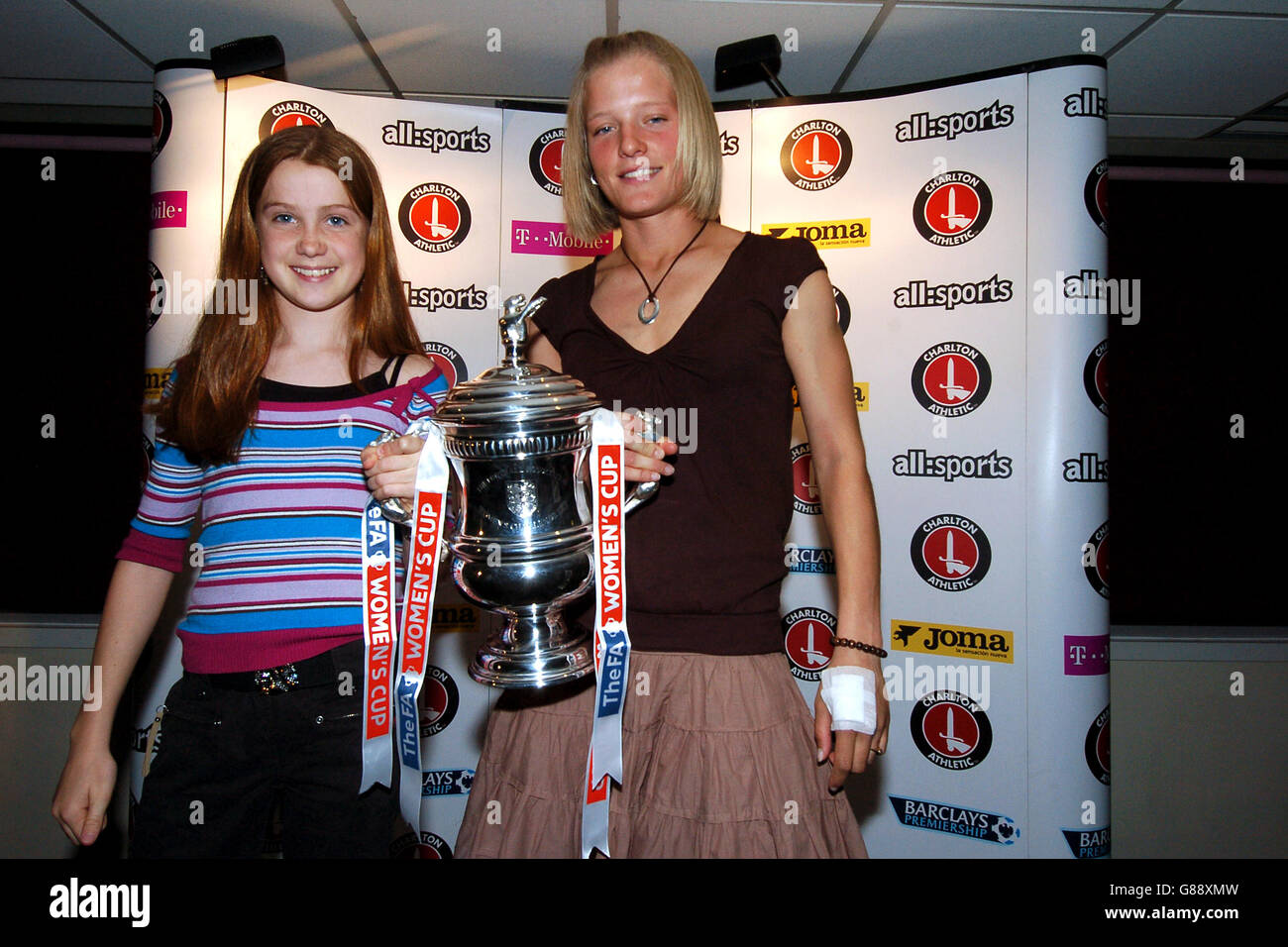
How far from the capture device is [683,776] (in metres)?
1.09

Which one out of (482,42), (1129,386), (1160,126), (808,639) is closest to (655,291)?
(808,639)

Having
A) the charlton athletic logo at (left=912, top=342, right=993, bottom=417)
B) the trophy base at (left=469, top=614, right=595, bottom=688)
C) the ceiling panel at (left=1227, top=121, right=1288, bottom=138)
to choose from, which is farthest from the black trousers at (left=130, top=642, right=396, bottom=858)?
the ceiling panel at (left=1227, top=121, right=1288, bottom=138)

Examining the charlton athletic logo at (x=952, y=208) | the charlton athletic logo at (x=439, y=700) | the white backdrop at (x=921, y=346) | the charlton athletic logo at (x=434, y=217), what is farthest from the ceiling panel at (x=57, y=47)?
the charlton athletic logo at (x=952, y=208)

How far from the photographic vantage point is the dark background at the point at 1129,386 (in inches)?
140

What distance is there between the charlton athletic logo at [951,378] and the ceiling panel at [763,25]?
1.19 metres

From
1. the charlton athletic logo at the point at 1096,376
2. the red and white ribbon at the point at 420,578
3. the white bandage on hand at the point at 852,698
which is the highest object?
the charlton athletic logo at the point at 1096,376

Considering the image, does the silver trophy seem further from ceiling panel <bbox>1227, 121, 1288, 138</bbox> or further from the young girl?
ceiling panel <bbox>1227, 121, 1288, 138</bbox>

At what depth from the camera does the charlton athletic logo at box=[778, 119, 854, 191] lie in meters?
2.67

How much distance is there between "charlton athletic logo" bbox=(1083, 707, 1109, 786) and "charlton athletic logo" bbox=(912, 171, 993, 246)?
1531 mm

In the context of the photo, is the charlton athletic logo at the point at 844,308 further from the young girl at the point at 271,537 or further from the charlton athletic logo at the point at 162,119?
the charlton athletic logo at the point at 162,119

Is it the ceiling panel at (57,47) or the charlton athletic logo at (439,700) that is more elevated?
the ceiling panel at (57,47)
